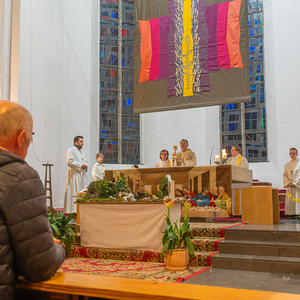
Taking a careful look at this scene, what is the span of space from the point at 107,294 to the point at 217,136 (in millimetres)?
13544

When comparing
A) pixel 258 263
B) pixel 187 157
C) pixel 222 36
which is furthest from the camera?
pixel 222 36

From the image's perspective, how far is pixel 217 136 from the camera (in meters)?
14.7

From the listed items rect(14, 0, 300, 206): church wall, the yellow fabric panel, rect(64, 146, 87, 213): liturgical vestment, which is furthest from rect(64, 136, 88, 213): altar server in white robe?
the yellow fabric panel

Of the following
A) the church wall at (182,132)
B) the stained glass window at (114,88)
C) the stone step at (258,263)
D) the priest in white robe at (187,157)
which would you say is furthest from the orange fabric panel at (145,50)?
the stone step at (258,263)

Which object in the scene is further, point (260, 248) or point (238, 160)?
point (238, 160)

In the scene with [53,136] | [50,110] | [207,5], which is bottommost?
[53,136]

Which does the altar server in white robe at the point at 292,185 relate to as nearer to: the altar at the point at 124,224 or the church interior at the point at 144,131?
the church interior at the point at 144,131

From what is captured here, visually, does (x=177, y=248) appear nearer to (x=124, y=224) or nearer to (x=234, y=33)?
(x=124, y=224)

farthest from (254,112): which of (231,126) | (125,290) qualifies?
(125,290)

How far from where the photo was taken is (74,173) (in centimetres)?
1060

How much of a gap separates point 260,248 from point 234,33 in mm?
6336

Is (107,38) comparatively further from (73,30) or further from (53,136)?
(53,136)

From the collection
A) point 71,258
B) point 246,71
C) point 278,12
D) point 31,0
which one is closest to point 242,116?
point 278,12

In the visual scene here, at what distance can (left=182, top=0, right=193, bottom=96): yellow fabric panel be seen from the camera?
10.5 metres
